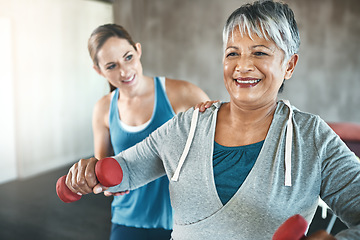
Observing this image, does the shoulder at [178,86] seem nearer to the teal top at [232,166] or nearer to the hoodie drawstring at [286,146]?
the hoodie drawstring at [286,146]

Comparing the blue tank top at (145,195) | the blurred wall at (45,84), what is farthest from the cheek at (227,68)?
the blurred wall at (45,84)

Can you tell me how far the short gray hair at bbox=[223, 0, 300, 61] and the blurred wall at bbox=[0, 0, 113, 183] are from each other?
2792 mm

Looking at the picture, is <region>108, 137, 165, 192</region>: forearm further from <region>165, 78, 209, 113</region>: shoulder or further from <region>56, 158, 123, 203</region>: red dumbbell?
<region>165, 78, 209, 113</region>: shoulder

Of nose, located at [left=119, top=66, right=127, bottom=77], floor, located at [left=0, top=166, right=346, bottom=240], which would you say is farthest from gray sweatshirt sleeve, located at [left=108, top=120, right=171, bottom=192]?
floor, located at [left=0, top=166, right=346, bottom=240]

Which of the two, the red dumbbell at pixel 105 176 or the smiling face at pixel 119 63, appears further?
the smiling face at pixel 119 63

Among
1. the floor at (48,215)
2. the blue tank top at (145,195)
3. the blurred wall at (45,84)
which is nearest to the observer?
the blue tank top at (145,195)

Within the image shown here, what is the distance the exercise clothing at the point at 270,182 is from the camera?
31.8 inches

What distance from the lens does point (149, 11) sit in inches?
200

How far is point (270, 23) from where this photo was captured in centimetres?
88

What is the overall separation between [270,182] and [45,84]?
3.12 metres

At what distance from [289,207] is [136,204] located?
34.2 inches

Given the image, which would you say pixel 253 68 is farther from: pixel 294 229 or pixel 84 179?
pixel 84 179

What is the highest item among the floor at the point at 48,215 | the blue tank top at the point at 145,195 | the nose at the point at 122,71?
the nose at the point at 122,71

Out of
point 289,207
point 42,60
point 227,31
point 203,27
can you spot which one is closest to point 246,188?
point 289,207
